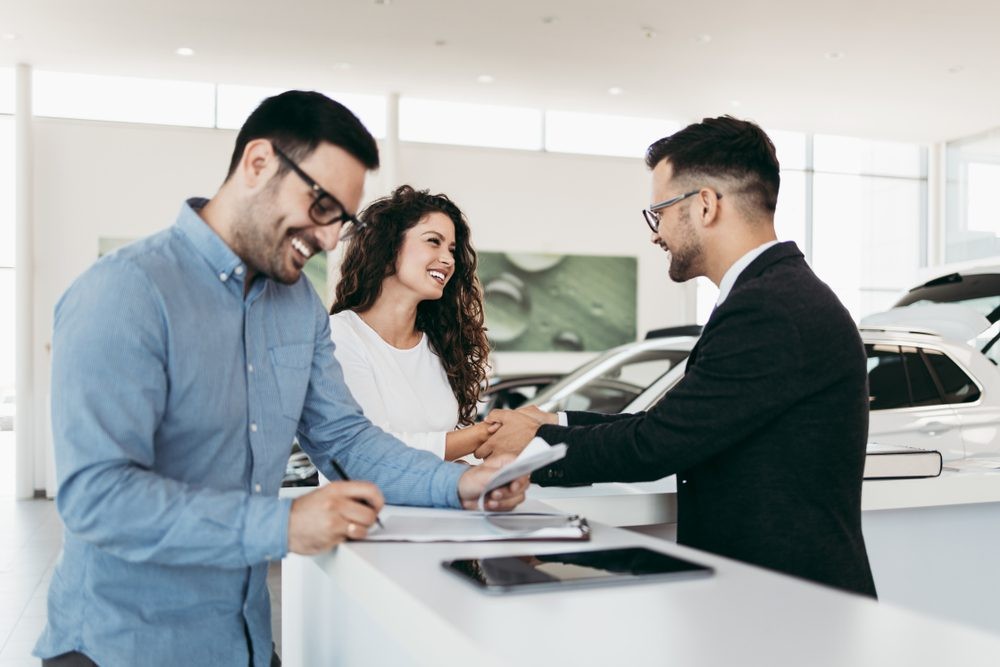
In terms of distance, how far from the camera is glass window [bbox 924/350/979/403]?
4.56 metres

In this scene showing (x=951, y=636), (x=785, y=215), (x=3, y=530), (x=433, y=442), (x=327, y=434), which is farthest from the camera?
(x=785, y=215)

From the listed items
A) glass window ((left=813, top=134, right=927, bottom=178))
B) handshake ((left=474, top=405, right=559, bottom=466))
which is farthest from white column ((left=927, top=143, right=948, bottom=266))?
Answer: handshake ((left=474, top=405, right=559, bottom=466))

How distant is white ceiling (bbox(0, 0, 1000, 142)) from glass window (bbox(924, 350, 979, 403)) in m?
3.92

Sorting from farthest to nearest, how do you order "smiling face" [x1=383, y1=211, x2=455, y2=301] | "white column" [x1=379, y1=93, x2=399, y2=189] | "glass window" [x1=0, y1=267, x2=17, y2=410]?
"white column" [x1=379, y1=93, x2=399, y2=189], "glass window" [x1=0, y1=267, x2=17, y2=410], "smiling face" [x1=383, y1=211, x2=455, y2=301]

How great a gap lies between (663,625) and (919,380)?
3927 mm

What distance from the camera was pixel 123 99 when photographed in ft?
31.5

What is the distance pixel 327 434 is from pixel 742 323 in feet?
2.97

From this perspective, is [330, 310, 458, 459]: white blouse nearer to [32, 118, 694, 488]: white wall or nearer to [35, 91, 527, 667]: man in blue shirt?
[35, 91, 527, 667]: man in blue shirt

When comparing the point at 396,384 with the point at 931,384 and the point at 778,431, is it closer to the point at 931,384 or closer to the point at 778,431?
the point at 778,431

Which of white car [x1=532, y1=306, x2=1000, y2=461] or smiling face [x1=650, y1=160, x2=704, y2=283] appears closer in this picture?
smiling face [x1=650, y1=160, x2=704, y2=283]

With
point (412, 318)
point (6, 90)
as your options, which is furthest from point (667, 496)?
point (6, 90)

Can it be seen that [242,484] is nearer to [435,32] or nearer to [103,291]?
[103,291]

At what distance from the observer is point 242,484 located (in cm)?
165

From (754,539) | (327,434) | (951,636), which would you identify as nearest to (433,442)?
(327,434)
